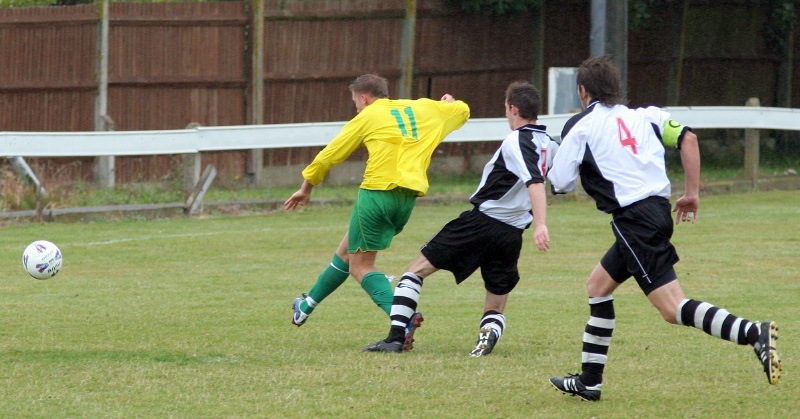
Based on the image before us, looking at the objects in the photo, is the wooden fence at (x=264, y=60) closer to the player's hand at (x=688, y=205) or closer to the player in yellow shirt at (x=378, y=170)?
the player in yellow shirt at (x=378, y=170)

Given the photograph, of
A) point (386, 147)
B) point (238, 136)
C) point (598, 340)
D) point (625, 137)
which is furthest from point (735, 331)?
point (238, 136)

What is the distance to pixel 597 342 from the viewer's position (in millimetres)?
6004

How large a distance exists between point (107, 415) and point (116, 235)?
814cm

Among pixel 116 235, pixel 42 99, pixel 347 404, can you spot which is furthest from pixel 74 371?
pixel 42 99

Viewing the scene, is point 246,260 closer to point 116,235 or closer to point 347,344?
point 116,235

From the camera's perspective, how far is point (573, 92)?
17.8 metres

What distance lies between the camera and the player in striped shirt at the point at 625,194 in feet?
19.1

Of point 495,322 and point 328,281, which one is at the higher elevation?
point 328,281

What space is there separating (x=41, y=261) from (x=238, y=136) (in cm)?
781

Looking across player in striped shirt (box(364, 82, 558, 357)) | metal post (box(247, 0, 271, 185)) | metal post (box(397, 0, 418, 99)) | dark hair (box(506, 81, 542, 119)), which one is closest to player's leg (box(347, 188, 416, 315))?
player in striped shirt (box(364, 82, 558, 357))

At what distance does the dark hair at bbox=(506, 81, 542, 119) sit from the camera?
7.31 metres

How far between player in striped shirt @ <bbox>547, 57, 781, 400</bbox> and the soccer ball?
3993mm

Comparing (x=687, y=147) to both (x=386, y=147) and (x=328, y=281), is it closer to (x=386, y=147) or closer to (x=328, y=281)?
(x=386, y=147)

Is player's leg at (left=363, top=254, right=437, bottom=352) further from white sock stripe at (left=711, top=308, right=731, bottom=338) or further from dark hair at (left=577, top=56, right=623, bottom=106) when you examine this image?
white sock stripe at (left=711, top=308, right=731, bottom=338)
